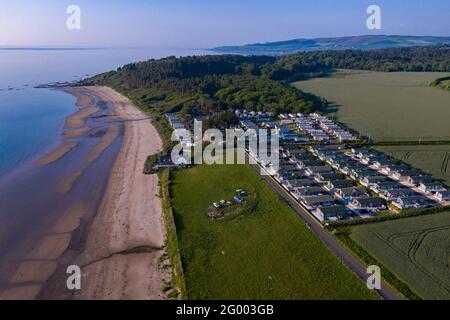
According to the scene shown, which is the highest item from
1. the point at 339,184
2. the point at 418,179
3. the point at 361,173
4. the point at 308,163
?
the point at 308,163

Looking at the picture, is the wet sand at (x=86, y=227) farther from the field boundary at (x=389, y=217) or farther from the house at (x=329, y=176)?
the house at (x=329, y=176)

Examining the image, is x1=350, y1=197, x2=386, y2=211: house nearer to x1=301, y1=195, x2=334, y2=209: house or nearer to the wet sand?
x1=301, y1=195, x2=334, y2=209: house

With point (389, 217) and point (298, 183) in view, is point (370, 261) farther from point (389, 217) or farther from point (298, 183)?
point (298, 183)

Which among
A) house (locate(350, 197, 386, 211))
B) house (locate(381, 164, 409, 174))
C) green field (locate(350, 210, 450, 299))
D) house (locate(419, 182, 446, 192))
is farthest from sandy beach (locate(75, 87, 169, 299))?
house (locate(419, 182, 446, 192))

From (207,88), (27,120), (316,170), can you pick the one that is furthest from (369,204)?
(207,88)

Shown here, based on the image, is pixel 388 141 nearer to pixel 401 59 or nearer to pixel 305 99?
pixel 305 99
